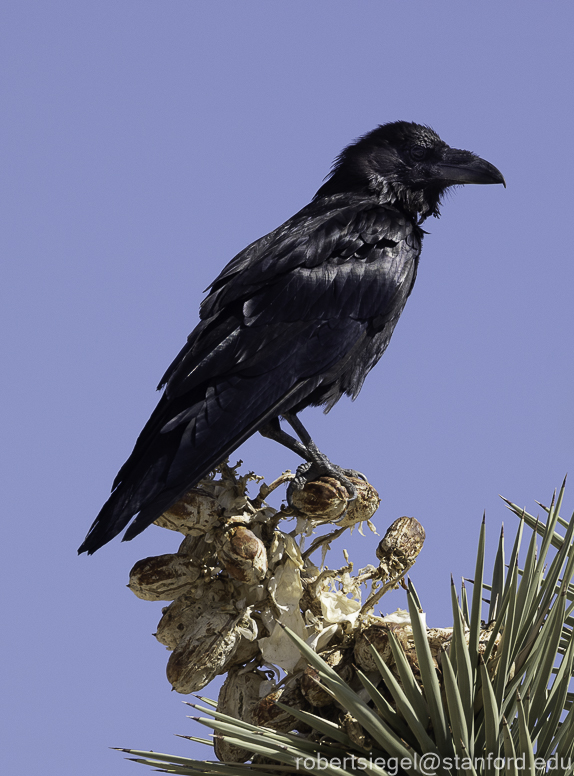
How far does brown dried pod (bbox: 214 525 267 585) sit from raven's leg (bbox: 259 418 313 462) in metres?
1.10


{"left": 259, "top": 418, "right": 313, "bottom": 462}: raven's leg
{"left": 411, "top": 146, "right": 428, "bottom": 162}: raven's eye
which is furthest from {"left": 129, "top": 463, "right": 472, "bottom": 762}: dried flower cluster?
{"left": 411, "top": 146, "right": 428, "bottom": 162}: raven's eye

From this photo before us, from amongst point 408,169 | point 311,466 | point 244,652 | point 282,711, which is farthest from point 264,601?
point 408,169

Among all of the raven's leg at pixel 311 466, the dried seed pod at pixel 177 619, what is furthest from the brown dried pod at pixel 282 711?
the raven's leg at pixel 311 466

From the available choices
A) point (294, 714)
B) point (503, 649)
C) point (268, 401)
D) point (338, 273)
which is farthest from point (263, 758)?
point (338, 273)

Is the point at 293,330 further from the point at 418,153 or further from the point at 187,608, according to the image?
the point at 418,153

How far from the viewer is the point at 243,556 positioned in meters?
2.42

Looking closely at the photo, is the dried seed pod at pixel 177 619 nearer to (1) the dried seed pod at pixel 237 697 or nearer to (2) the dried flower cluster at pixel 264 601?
(2) the dried flower cluster at pixel 264 601

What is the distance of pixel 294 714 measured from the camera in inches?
84.4

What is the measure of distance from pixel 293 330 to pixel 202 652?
1712mm

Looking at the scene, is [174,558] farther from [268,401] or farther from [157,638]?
[268,401]

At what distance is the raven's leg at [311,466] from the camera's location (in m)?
3.10

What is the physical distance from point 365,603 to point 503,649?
0.42 metres

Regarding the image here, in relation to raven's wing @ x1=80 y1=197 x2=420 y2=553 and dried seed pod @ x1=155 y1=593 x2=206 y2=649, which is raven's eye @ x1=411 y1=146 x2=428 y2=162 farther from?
dried seed pod @ x1=155 y1=593 x2=206 y2=649

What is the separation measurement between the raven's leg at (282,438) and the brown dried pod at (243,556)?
1.10m
